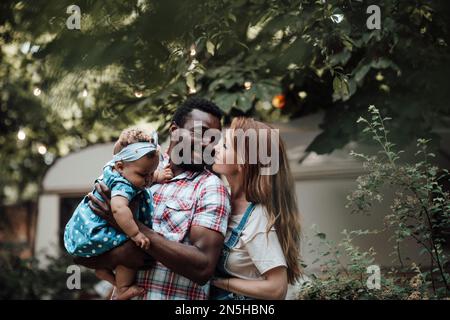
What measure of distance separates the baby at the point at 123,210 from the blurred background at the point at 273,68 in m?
0.42

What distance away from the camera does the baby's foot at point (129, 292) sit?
120 inches

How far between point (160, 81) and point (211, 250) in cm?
126

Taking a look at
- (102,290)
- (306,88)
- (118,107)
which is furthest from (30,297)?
(306,88)

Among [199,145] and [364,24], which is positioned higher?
[364,24]

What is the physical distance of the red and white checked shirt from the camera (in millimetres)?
3053

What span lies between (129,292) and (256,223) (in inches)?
26.5

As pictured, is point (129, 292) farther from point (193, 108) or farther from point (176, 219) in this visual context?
point (193, 108)

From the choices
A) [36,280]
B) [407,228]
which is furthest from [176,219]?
[36,280]

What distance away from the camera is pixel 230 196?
3336 mm

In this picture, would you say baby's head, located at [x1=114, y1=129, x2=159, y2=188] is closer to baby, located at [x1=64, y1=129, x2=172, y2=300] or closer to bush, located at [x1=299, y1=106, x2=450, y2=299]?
baby, located at [x1=64, y1=129, x2=172, y2=300]

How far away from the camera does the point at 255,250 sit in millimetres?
3145

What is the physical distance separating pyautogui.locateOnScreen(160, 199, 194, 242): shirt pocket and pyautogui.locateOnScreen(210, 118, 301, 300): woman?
0.82 feet

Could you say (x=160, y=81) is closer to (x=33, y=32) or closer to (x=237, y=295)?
(x=33, y=32)

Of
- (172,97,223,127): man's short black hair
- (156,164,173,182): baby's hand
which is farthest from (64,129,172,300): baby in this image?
(172,97,223,127): man's short black hair
